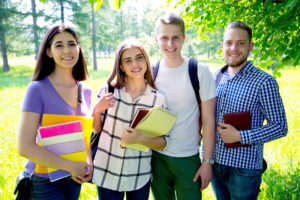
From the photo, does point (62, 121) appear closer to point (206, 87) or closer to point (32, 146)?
point (32, 146)

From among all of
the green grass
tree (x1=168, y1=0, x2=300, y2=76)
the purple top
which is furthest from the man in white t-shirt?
tree (x1=168, y1=0, x2=300, y2=76)

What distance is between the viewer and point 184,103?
2234 millimetres

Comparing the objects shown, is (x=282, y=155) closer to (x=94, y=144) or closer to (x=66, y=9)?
(x=94, y=144)

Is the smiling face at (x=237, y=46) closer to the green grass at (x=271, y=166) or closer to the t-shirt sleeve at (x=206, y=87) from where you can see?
the t-shirt sleeve at (x=206, y=87)

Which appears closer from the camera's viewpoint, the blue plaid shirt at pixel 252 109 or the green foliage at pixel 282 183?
the blue plaid shirt at pixel 252 109

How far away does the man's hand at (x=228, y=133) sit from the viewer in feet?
6.89

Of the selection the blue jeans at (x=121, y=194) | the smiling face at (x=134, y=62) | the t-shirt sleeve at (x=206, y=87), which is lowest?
the blue jeans at (x=121, y=194)

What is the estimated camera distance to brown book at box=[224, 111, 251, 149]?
2090 millimetres

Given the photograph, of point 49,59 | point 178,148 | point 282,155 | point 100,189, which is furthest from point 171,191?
point 282,155

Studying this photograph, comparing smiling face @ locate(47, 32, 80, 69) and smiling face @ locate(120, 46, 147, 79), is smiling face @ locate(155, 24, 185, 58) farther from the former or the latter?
smiling face @ locate(47, 32, 80, 69)

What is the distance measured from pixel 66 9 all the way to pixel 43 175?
26925mm

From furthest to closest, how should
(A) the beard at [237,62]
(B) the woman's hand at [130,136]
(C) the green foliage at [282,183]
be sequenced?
(C) the green foliage at [282,183] → (A) the beard at [237,62] → (B) the woman's hand at [130,136]

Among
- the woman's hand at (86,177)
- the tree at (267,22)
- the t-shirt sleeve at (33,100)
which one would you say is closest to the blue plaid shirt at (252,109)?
the tree at (267,22)

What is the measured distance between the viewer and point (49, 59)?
6.71 feet
